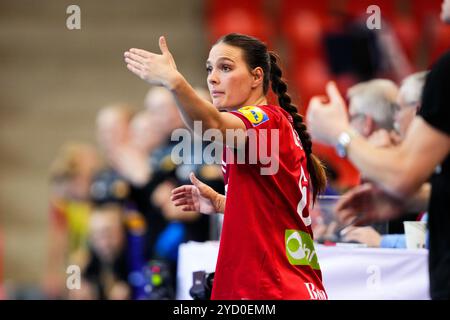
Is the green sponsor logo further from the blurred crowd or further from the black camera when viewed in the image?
the blurred crowd

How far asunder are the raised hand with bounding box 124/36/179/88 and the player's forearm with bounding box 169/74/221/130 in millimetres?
23

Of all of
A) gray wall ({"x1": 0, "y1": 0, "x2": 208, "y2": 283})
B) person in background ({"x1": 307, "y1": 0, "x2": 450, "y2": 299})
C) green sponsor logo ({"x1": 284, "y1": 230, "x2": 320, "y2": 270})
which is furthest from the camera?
gray wall ({"x1": 0, "y1": 0, "x2": 208, "y2": 283})

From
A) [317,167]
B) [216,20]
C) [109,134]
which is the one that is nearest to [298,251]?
[317,167]

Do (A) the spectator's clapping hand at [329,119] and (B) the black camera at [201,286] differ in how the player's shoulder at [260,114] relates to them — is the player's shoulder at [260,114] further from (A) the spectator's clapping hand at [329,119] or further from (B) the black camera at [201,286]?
(B) the black camera at [201,286]

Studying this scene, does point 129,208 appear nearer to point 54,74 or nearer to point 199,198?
point 199,198

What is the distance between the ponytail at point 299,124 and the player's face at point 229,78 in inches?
7.9

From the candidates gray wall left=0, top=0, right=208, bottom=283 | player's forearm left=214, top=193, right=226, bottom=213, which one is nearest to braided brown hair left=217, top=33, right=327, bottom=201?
player's forearm left=214, top=193, right=226, bottom=213

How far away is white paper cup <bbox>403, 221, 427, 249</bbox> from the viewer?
4.67 m

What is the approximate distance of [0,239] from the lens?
1147 cm

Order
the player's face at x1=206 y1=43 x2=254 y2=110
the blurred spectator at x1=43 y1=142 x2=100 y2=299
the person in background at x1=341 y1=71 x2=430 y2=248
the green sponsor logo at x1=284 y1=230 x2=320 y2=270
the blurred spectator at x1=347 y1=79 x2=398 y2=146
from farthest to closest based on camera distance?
the blurred spectator at x1=43 y1=142 x2=100 y2=299, the blurred spectator at x1=347 y1=79 x2=398 y2=146, the person in background at x1=341 y1=71 x2=430 y2=248, the player's face at x1=206 y1=43 x2=254 y2=110, the green sponsor logo at x1=284 y1=230 x2=320 y2=270

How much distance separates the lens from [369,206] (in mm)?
2711

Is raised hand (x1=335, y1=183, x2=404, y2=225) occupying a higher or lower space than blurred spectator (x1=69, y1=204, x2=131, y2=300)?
higher

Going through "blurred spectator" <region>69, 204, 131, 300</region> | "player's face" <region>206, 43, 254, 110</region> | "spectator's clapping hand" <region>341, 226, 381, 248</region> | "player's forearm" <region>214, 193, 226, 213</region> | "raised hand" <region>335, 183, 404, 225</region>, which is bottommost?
"blurred spectator" <region>69, 204, 131, 300</region>

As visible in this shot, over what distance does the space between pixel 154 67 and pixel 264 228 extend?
2.34 feet
